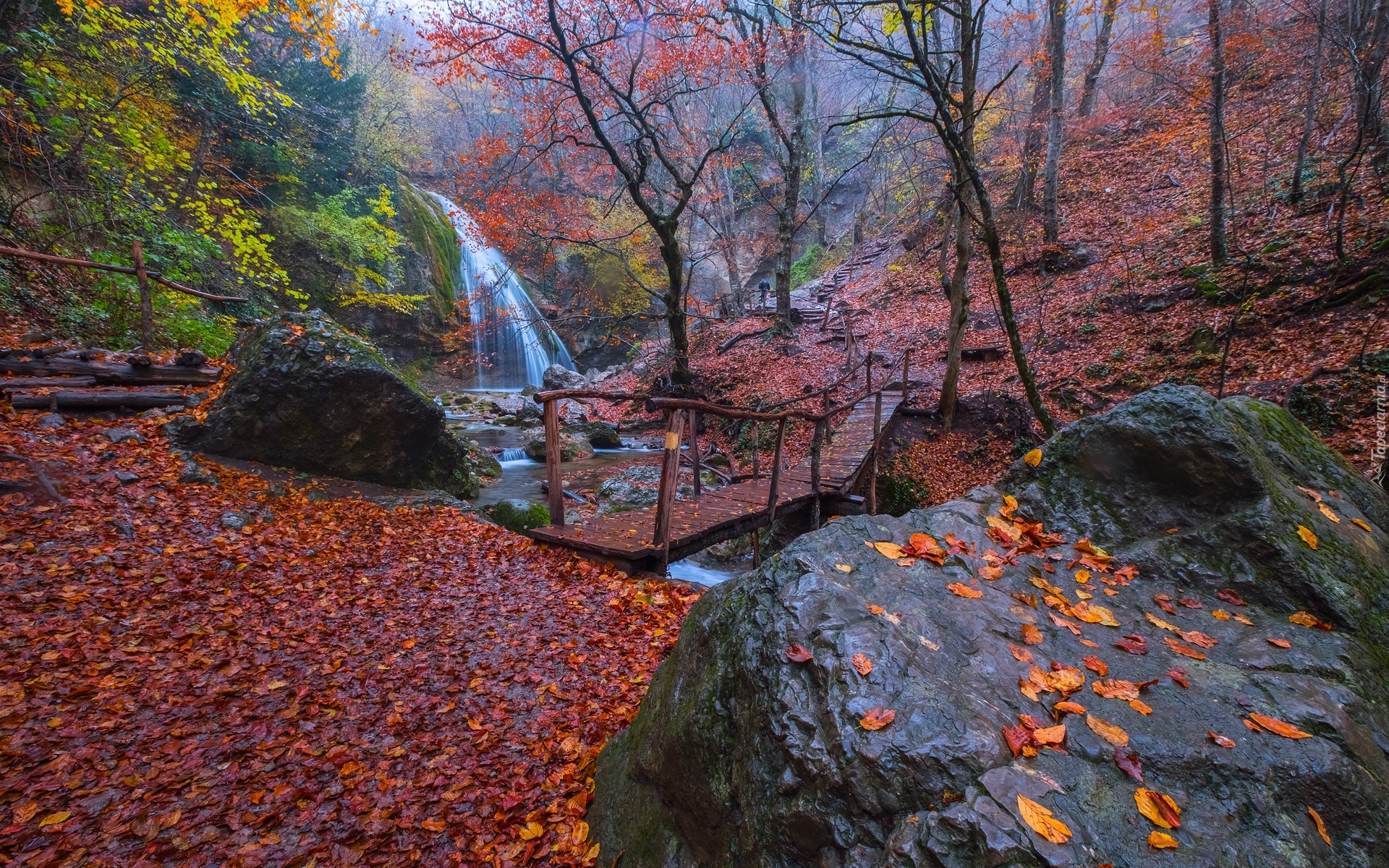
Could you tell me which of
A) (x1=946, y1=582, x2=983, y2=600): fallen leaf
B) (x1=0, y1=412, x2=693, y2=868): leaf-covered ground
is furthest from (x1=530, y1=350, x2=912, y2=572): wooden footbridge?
(x1=946, y1=582, x2=983, y2=600): fallen leaf

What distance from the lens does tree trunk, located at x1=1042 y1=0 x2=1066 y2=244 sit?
42.4 ft

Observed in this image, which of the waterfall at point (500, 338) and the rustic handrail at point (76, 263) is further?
the waterfall at point (500, 338)

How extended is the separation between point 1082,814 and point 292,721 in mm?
3739

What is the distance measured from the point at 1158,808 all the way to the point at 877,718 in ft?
2.34

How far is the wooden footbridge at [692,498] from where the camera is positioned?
4770mm

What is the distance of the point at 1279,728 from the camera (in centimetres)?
164

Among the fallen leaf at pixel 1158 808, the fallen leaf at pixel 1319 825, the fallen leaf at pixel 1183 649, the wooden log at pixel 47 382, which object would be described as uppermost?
the wooden log at pixel 47 382

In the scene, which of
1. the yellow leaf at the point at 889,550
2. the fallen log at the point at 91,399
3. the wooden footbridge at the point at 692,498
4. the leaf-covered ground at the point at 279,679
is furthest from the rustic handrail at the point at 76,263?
the yellow leaf at the point at 889,550

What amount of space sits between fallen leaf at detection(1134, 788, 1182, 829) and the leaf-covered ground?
2.01 meters

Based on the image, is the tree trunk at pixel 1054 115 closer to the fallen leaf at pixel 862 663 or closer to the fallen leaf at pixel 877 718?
the fallen leaf at pixel 862 663

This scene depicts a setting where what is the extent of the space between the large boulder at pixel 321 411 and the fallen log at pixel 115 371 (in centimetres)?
52

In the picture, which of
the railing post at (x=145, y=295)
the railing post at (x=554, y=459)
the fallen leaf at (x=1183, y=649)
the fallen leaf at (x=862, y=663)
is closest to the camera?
the fallen leaf at (x=862, y=663)

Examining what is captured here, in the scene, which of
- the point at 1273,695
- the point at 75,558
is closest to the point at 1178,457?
the point at 1273,695

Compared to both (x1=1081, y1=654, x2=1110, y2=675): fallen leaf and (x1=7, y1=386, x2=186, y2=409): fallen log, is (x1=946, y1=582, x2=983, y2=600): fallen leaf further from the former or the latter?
(x1=7, y1=386, x2=186, y2=409): fallen log
